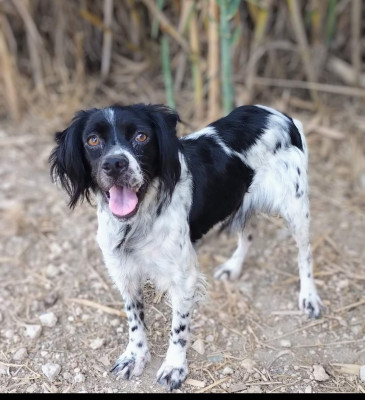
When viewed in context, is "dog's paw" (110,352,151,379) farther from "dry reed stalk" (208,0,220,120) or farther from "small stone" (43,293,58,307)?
"dry reed stalk" (208,0,220,120)

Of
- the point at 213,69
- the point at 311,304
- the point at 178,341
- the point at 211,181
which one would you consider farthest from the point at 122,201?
the point at 213,69

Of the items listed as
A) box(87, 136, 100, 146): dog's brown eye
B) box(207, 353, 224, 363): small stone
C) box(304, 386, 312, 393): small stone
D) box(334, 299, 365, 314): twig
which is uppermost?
box(87, 136, 100, 146): dog's brown eye

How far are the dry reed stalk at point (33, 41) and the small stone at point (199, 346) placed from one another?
139 inches

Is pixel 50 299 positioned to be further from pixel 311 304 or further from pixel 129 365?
pixel 311 304

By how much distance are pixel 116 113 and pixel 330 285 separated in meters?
1.95

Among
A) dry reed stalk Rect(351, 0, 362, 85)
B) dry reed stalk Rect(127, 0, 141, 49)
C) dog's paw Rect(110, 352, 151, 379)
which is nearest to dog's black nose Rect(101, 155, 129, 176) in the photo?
dog's paw Rect(110, 352, 151, 379)

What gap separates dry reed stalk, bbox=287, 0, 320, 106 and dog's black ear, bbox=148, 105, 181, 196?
110 inches

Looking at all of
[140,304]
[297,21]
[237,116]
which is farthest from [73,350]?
[297,21]

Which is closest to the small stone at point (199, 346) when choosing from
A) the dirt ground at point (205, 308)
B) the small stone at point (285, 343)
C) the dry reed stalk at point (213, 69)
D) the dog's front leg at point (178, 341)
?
the dirt ground at point (205, 308)

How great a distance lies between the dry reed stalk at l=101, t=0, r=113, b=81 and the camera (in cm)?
538

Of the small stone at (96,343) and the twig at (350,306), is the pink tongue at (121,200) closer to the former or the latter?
the small stone at (96,343)

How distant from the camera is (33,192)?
4602mm

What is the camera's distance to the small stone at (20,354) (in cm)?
312

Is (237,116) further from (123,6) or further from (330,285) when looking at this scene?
(123,6)
